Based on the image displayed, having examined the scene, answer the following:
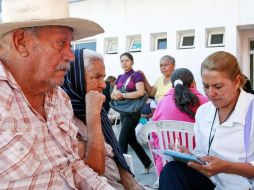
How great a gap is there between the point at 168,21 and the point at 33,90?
7995 millimetres

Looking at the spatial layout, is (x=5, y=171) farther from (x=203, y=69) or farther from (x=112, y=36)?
(x=112, y=36)

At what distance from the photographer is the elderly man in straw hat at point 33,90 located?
1463mm

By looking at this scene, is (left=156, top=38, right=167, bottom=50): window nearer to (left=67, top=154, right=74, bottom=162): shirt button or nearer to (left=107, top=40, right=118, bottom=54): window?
(left=107, top=40, right=118, bottom=54): window

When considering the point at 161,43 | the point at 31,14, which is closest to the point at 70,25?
the point at 31,14

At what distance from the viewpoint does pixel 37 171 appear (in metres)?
1.54

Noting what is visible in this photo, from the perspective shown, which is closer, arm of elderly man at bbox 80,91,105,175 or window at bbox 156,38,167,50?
arm of elderly man at bbox 80,91,105,175

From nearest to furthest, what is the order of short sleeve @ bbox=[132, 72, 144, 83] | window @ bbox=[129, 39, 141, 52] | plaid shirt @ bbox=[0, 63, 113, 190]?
plaid shirt @ bbox=[0, 63, 113, 190] → short sleeve @ bbox=[132, 72, 144, 83] → window @ bbox=[129, 39, 141, 52]

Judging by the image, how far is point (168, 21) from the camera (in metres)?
9.27

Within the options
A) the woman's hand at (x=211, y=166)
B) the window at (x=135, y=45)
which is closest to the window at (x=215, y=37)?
the window at (x=135, y=45)

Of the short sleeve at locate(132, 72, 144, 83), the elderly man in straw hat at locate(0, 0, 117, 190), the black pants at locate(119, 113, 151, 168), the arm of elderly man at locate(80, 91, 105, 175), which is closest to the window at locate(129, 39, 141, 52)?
the short sleeve at locate(132, 72, 144, 83)

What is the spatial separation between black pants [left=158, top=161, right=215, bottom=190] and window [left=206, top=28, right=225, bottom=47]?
22.6 ft

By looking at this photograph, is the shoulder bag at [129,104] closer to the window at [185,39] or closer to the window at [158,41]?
the window at [185,39]

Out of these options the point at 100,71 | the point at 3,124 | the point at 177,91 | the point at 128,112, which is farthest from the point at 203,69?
the point at 128,112

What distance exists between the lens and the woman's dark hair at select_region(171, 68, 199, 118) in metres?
3.52
